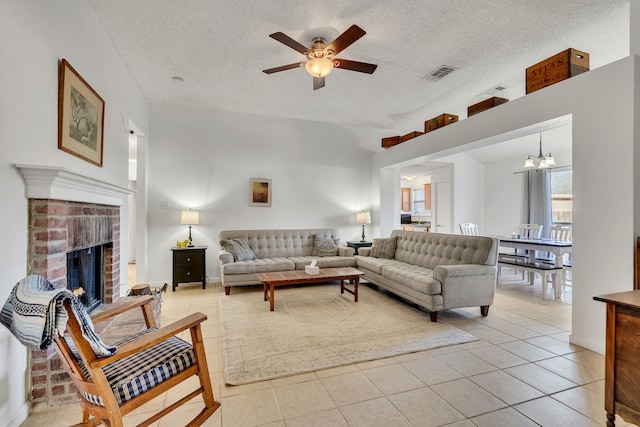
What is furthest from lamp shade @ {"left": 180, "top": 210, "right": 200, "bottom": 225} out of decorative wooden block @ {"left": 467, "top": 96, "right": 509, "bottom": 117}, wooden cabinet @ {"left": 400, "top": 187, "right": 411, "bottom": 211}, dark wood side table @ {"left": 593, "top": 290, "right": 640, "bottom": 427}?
wooden cabinet @ {"left": 400, "top": 187, "right": 411, "bottom": 211}

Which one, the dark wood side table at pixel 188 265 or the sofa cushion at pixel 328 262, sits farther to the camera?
the sofa cushion at pixel 328 262

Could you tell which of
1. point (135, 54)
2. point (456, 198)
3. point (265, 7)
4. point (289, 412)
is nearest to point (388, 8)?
point (265, 7)

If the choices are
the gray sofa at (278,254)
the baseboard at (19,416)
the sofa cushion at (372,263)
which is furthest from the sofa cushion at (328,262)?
the baseboard at (19,416)

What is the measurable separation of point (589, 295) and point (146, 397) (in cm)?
339

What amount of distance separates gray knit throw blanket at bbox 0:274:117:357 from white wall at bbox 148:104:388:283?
13.8ft

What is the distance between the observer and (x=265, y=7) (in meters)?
2.75

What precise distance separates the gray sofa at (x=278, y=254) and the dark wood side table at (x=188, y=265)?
325 mm

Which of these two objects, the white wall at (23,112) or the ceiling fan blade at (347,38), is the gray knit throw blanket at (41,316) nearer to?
the white wall at (23,112)

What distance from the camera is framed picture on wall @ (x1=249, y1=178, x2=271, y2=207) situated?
571cm

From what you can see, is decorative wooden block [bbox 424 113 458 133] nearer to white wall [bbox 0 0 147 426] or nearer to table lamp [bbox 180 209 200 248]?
table lamp [bbox 180 209 200 248]

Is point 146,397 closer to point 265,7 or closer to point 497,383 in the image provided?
point 497,383

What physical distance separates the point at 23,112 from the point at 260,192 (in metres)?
4.01

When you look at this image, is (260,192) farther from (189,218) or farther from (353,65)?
(353,65)

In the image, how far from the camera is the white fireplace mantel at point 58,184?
1799 mm
